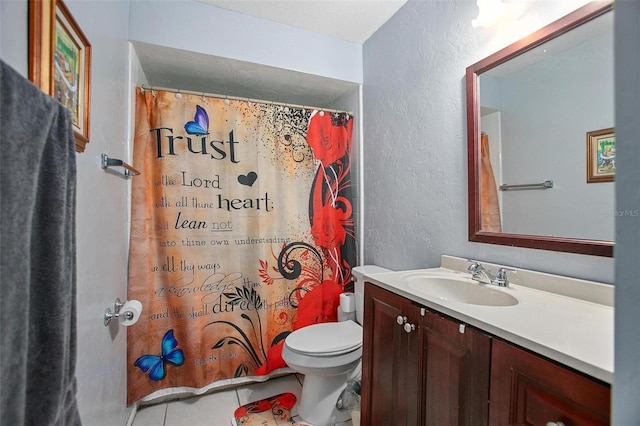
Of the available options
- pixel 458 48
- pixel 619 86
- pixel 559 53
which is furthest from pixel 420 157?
pixel 619 86

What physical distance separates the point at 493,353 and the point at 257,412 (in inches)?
58.9

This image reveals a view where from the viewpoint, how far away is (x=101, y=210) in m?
1.17

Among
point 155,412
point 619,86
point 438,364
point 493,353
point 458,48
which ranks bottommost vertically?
point 155,412

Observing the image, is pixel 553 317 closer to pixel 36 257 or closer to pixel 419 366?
pixel 419 366

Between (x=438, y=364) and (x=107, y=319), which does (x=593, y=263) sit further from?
(x=107, y=319)

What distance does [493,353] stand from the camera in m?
0.76

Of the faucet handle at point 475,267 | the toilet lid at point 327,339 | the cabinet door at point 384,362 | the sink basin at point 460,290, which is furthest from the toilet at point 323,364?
Answer: the faucet handle at point 475,267

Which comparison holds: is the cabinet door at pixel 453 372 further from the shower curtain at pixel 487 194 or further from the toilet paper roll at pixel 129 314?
the toilet paper roll at pixel 129 314

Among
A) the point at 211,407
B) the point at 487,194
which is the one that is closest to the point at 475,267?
the point at 487,194

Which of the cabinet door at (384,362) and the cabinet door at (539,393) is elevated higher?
the cabinet door at (539,393)

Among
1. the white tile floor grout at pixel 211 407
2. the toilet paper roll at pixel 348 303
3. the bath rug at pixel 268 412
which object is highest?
the toilet paper roll at pixel 348 303

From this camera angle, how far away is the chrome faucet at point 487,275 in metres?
1.14

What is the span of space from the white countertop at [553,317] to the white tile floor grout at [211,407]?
47.9 inches

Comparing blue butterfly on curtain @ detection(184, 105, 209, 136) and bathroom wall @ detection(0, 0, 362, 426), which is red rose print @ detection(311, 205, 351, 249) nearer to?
bathroom wall @ detection(0, 0, 362, 426)
